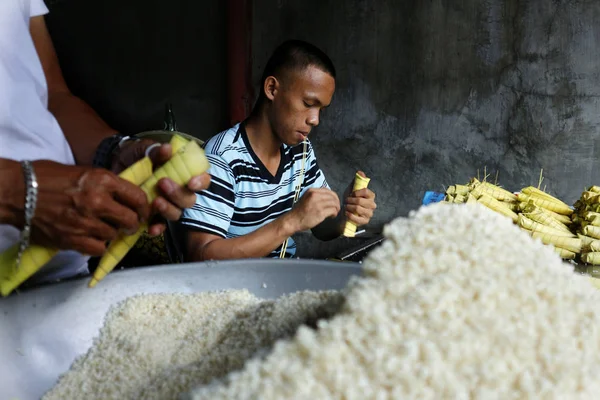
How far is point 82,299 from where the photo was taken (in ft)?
3.08

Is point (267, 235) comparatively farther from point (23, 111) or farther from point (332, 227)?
point (23, 111)

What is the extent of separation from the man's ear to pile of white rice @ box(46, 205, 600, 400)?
1.26m

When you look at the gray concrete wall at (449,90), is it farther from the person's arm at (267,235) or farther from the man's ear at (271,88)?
the person's arm at (267,235)

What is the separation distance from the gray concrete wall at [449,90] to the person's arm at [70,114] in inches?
105

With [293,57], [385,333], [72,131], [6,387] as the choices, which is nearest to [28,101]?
[72,131]

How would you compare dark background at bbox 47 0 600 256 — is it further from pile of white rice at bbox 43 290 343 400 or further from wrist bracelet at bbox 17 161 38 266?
wrist bracelet at bbox 17 161 38 266

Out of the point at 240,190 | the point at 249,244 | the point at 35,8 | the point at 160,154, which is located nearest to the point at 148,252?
the point at 240,190

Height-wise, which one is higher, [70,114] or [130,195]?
[70,114]

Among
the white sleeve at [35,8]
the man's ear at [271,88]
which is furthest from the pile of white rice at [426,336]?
the man's ear at [271,88]

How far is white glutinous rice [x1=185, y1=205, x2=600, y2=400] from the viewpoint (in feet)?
1.65

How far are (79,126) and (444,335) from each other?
3.05 feet

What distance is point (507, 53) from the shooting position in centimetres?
365

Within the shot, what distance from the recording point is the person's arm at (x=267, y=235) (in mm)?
1616

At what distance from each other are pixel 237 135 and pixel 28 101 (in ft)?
2.95
